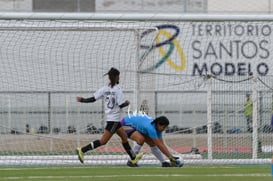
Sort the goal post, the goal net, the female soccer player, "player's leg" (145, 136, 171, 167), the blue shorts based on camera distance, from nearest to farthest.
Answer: the female soccer player, "player's leg" (145, 136, 171, 167), the blue shorts, the goal post, the goal net

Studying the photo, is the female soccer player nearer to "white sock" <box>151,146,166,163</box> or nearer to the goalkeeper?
the goalkeeper

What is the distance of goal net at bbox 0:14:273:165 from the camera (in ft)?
68.2

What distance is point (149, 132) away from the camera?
1867cm

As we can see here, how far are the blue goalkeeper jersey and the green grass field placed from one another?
30.8 inches

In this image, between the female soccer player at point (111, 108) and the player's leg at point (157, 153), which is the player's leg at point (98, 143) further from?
the player's leg at point (157, 153)

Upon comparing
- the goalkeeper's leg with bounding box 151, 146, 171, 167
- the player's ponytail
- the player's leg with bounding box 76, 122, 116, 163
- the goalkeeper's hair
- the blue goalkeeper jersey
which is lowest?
the goalkeeper's leg with bounding box 151, 146, 171, 167

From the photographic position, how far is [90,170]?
59.0ft

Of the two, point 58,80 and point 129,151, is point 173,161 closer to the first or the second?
point 129,151

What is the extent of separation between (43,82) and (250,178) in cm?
669

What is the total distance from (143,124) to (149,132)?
0.29 metres

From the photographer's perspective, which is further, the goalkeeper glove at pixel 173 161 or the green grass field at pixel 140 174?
the goalkeeper glove at pixel 173 161

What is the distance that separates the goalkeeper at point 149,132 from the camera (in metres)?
18.5

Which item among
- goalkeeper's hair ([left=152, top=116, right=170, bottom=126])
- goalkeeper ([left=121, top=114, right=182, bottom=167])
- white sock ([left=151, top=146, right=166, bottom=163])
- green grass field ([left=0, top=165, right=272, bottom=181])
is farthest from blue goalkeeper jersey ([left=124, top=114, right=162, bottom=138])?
green grass field ([left=0, top=165, right=272, bottom=181])

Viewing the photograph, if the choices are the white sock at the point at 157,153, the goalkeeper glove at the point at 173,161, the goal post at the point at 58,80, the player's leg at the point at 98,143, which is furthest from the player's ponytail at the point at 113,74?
the goal post at the point at 58,80
